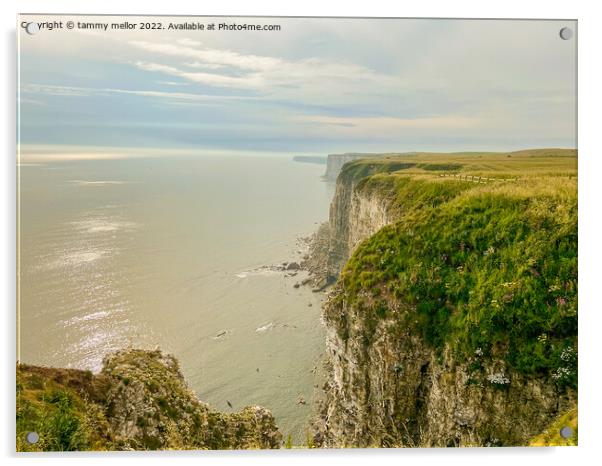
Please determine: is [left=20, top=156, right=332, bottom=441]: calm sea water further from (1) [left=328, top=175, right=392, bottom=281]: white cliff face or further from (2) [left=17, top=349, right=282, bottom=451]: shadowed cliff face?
(1) [left=328, top=175, right=392, bottom=281]: white cliff face

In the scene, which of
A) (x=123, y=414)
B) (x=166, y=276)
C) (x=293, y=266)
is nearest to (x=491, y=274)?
(x=123, y=414)

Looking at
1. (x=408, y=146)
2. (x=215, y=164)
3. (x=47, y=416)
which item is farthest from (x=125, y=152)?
(x=408, y=146)

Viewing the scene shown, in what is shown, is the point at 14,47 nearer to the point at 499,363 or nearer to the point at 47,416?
the point at 47,416

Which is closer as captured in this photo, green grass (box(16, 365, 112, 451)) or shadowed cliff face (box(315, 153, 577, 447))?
green grass (box(16, 365, 112, 451))

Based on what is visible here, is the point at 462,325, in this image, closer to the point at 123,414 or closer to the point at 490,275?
the point at 490,275

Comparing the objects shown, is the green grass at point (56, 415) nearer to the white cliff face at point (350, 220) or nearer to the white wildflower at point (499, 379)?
the white wildflower at point (499, 379)

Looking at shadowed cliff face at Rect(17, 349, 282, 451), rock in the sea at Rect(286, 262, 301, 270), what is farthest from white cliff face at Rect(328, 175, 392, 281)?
shadowed cliff face at Rect(17, 349, 282, 451)
